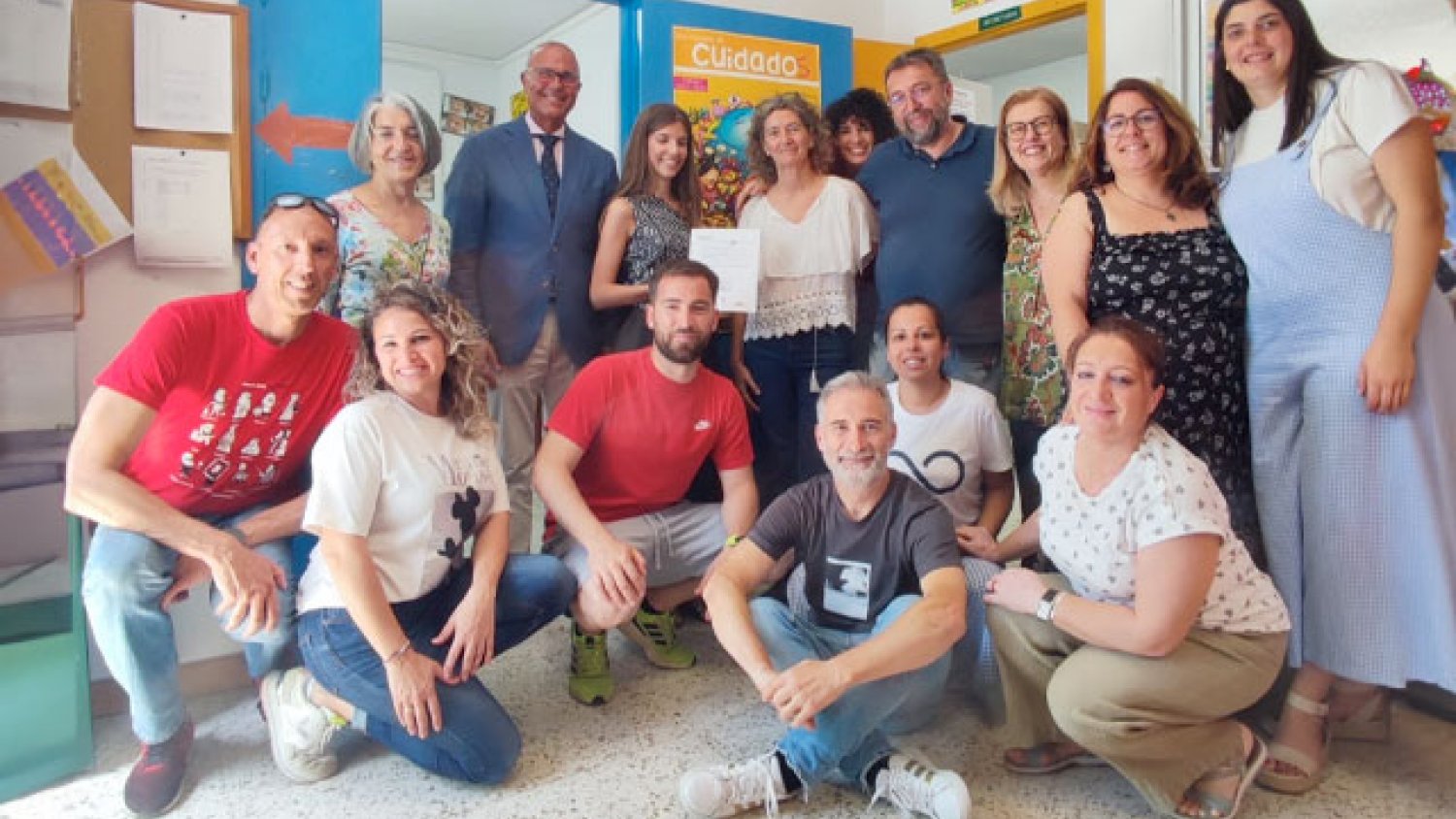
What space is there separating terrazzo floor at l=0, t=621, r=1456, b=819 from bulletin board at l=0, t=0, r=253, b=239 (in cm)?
128

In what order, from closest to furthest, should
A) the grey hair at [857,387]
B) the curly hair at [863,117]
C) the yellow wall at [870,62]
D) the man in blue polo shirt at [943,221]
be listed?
the grey hair at [857,387] → the man in blue polo shirt at [943,221] → the curly hair at [863,117] → the yellow wall at [870,62]

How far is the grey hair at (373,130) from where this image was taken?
2.48 m

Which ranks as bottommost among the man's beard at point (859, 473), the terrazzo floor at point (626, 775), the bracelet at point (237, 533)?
the terrazzo floor at point (626, 775)

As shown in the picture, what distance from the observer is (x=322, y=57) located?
2553mm

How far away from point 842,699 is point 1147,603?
1.81 ft

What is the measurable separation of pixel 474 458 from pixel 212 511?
22.7 inches

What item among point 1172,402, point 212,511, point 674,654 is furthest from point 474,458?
point 1172,402

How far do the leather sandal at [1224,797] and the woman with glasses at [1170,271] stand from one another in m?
0.45

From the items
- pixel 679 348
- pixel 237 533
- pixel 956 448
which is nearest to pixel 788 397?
pixel 679 348

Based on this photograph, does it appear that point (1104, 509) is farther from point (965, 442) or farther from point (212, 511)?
point (212, 511)

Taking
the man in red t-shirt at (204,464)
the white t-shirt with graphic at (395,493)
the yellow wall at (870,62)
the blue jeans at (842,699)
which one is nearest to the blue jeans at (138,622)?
the man in red t-shirt at (204,464)

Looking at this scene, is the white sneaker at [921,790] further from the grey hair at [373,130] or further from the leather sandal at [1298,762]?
the grey hair at [373,130]

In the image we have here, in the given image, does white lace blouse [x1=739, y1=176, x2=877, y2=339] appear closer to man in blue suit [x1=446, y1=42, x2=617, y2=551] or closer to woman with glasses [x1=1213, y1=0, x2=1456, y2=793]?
man in blue suit [x1=446, y1=42, x2=617, y2=551]

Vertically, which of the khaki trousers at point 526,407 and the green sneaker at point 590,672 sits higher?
the khaki trousers at point 526,407
